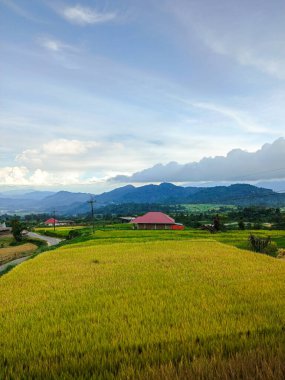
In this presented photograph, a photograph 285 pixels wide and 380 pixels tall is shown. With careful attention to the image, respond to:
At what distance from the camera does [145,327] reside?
20.5 ft

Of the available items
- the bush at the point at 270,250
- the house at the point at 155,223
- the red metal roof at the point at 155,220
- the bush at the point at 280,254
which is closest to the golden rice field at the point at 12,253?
the house at the point at 155,223

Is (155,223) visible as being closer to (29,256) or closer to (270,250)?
(29,256)

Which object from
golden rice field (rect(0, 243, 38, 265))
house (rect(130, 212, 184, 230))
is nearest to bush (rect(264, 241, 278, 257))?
golden rice field (rect(0, 243, 38, 265))

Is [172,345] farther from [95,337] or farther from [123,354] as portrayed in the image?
[95,337]

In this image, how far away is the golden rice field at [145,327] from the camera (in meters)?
4.36

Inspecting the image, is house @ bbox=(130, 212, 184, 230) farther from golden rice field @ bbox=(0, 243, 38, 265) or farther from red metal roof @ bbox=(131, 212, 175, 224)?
golden rice field @ bbox=(0, 243, 38, 265)

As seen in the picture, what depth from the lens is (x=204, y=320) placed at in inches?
255

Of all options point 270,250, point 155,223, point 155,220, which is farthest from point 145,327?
point 155,220

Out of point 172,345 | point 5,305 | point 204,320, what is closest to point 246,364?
point 172,345

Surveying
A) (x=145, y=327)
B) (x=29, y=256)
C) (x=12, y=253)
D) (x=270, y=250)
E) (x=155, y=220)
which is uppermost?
(x=145, y=327)

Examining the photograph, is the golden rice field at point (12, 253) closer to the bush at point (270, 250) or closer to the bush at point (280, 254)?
the bush at point (270, 250)

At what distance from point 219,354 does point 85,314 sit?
11.4ft

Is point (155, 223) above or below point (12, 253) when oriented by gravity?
above

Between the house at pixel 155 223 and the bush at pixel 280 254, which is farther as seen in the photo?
the house at pixel 155 223
